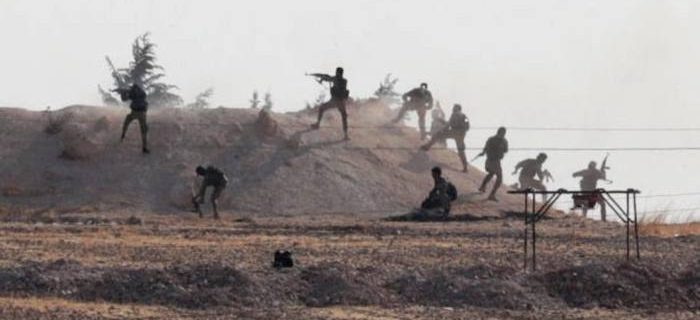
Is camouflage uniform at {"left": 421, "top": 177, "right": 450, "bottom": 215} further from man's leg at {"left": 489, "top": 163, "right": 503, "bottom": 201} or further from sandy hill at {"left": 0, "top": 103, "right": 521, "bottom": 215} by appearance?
man's leg at {"left": 489, "top": 163, "right": 503, "bottom": 201}

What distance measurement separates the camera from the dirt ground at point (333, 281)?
53.9ft

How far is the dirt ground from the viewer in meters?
16.4

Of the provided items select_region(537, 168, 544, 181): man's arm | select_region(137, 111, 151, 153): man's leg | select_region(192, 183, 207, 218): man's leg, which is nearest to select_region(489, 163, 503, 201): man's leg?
select_region(537, 168, 544, 181): man's arm

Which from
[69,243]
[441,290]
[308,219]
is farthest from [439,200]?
[441,290]

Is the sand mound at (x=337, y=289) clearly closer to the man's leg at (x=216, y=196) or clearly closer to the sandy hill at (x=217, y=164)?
the man's leg at (x=216, y=196)

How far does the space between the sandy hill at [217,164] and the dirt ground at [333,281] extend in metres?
8.36

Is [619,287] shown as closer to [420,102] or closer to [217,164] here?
[217,164]

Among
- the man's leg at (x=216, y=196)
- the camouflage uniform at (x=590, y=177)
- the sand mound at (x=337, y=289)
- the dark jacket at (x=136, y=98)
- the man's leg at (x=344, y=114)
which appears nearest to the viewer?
the sand mound at (x=337, y=289)

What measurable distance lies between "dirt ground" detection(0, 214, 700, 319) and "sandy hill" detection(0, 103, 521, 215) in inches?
329

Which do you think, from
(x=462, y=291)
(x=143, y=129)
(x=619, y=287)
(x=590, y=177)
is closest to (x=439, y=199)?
(x=590, y=177)

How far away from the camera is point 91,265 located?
18234 mm

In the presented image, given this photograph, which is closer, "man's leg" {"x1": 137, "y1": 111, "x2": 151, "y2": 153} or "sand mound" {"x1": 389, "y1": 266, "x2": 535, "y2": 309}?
"sand mound" {"x1": 389, "y1": 266, "x2": 535, "y2": 309}

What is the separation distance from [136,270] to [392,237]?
817 cm

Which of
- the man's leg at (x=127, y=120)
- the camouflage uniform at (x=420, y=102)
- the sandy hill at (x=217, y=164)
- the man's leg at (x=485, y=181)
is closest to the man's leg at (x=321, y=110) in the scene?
the sandy hill at (x=217, y=164)
